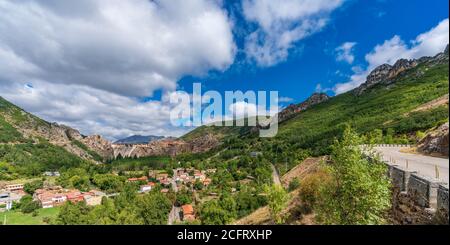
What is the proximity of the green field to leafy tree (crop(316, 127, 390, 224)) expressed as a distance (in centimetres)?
3251

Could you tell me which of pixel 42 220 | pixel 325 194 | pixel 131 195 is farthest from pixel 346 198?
pixel 131 195

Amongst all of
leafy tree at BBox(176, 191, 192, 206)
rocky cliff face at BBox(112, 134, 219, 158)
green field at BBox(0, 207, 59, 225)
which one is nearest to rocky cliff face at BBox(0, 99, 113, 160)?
rocky cliff face at BBox(112, 134, 219, 158)

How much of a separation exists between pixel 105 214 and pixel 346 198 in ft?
80.4

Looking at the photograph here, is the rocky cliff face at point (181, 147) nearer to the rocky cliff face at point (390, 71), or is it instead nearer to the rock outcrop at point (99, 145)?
the rock outcrop at point (99, 145)

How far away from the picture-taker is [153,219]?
25.0 m

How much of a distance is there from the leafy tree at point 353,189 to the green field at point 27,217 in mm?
32509

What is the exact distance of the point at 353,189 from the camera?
4.72m

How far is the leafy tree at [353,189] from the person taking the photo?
454cm

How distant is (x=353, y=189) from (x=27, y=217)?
37.9 metres

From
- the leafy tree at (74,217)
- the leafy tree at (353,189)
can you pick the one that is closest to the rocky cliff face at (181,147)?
the leafy tree at (74,217)

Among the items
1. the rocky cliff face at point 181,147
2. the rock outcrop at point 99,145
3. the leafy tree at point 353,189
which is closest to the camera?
the leafy tree at point 353,189
